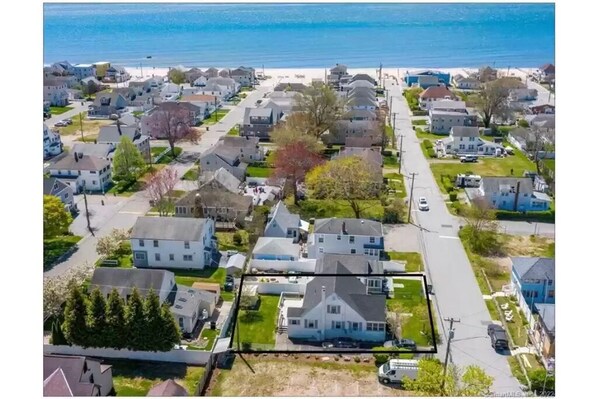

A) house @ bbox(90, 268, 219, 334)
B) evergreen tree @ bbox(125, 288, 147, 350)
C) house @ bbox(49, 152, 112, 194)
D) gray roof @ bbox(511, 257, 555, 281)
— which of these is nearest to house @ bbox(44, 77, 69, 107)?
house @ bbox(49, 152, 112, 194)

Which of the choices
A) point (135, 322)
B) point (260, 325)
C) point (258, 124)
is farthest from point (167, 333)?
point (258, 124)

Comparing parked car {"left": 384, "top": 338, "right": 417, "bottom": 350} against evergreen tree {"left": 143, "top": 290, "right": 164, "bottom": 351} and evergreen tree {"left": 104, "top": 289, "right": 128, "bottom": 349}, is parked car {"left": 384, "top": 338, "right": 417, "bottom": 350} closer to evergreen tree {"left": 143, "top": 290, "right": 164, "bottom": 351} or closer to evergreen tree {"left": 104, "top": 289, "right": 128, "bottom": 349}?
evergreen tree {"left": 143, "top": 290, "right": 164, "bottom": 351}

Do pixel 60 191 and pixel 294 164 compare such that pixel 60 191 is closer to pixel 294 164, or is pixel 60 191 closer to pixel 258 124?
pixel 294 164

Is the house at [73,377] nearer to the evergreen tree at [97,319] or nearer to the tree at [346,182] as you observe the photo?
the evergreen tree at [97,319]

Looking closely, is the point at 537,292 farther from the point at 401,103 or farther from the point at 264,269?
the point at 401,103

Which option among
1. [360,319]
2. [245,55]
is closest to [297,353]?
[360,319]

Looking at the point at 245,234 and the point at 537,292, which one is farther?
the point at 245,234
